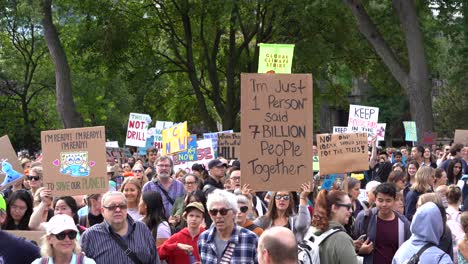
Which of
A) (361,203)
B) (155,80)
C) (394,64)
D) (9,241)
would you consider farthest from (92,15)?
Answer: (9,241)

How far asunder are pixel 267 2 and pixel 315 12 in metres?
1.74

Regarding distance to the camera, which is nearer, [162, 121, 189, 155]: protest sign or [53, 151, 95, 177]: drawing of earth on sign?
[53, 151, 95, 177]: drawing of earth on sign

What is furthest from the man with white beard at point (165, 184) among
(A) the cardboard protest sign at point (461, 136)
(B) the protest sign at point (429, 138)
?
(B) the protest sign at point (429, 138)

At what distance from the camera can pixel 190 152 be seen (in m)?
19.4

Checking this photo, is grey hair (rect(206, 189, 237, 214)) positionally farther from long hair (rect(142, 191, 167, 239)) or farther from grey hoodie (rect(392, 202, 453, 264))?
long hair (rect(142, 191, 167, 239))

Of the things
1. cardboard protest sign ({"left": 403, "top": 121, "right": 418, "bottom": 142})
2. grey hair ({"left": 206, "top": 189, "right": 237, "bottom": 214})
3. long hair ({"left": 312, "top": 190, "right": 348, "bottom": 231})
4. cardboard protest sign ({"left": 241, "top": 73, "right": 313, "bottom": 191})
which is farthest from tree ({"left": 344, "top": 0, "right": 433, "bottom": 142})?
grey hair ({"left": 206, "top": 189, "right": 237, "bottom": 214})

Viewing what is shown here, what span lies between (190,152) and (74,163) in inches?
396

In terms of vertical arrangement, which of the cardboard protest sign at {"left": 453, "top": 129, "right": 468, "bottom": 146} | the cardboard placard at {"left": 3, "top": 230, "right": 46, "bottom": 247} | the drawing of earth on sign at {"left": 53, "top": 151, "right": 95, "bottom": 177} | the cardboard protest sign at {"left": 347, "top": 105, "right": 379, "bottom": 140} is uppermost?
the cardboard protest sign at {"left": 347, "top": 105, "right": 379, "bottom": 140}

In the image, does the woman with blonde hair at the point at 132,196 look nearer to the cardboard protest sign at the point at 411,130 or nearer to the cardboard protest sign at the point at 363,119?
the cardboard protest sign at the point at 363,119

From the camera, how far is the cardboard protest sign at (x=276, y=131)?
850cm

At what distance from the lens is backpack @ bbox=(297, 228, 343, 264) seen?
6.66 m

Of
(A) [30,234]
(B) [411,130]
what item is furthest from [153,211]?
(B) [411,130]

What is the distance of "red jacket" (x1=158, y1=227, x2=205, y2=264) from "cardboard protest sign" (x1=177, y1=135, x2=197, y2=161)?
11109 mm

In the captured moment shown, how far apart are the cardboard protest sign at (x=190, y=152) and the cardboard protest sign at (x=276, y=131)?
10.4 m
